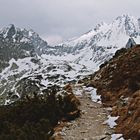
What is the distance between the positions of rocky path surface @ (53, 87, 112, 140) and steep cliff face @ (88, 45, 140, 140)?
762 mm

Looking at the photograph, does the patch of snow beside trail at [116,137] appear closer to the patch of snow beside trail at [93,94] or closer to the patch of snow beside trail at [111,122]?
the patch of snow beside trail at [111,122]

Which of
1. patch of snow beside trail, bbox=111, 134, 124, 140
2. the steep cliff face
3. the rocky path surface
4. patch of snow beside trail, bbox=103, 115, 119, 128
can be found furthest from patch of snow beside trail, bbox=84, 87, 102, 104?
patch of snow beside trail, bbox=111, 134, 124, 140

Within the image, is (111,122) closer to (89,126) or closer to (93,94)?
(89,126)

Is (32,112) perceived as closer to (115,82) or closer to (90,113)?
(90,113)

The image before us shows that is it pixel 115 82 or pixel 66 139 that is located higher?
pixel 115 82

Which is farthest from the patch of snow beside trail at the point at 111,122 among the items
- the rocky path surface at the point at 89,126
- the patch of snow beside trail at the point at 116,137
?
the patch of snow beside trail at the point at 116,137

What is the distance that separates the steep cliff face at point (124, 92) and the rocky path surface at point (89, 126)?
76cm

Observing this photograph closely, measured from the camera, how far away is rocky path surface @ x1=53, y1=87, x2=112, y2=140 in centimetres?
2189

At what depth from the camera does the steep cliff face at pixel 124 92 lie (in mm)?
21516

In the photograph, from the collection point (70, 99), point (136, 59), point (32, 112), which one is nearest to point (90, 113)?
point (70, 99)

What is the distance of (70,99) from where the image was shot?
28375 mm

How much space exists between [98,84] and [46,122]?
13648mm

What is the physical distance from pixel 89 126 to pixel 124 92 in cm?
584

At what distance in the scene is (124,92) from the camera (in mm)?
29141
